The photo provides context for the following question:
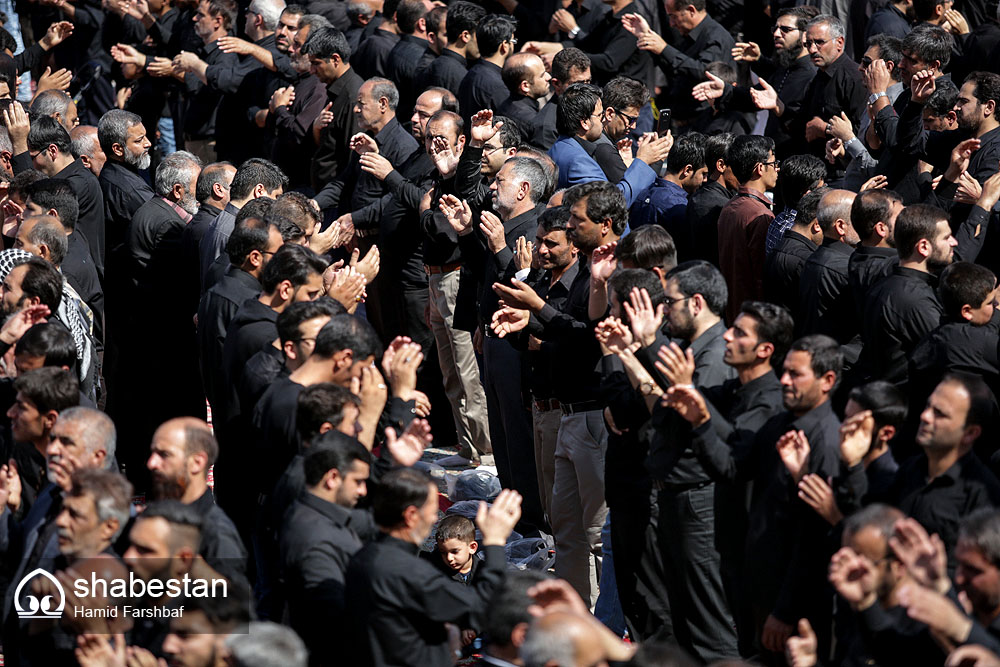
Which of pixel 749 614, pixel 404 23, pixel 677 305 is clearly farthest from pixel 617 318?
pixel 404 23

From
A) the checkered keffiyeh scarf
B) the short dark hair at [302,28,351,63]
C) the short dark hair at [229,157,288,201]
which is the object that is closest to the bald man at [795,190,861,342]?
the short dark hair at [229,157,288,201]

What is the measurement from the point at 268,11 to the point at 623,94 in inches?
176

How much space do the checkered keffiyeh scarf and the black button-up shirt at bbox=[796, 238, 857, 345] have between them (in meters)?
3.86

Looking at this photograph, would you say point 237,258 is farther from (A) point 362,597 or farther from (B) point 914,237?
(B) point 914,237

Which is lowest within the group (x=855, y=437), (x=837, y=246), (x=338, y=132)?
(x=338, y=132)

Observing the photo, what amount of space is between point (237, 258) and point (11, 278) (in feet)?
3.82

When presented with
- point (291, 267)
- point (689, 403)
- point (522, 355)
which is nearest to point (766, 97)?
point (522, 355)

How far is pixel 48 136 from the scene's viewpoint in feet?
31.5

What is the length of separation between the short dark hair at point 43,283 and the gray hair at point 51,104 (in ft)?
13.6

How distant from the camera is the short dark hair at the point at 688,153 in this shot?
874 cm

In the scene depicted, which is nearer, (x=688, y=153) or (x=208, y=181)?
(x=208, y=181)

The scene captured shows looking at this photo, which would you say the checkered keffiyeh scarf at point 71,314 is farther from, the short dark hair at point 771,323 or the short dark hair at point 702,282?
the short dark hair at point 771,323

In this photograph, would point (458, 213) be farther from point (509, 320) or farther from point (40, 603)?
point (40, 603)

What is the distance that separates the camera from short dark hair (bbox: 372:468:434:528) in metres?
4.67
